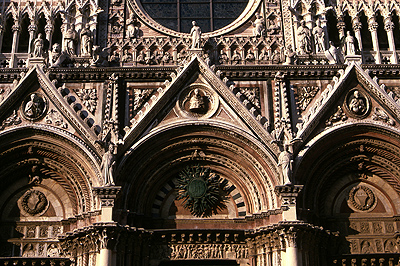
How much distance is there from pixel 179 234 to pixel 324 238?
13.4ft

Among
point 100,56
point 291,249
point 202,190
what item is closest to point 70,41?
point 100,56

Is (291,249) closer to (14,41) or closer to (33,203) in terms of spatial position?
(33,203)

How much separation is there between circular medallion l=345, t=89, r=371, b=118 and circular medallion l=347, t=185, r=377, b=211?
2229 millimetres

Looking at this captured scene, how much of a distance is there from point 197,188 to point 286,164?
9.21 feet

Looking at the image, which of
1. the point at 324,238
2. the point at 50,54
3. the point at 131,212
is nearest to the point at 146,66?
the point at 50,54

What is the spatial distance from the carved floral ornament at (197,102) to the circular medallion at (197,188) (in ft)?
6.39

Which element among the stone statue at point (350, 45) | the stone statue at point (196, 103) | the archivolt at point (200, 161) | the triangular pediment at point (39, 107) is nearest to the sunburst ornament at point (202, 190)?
the archivolt at point (200, 161)

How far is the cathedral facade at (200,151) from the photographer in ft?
58.6

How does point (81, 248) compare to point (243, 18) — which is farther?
point (243, 18)

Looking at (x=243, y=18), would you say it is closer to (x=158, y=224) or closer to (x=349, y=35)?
(x=349, y=35)

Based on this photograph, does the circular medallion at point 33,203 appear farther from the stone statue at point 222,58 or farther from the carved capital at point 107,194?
the stone statue at point 222,58

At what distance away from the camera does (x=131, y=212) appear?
58.6ft

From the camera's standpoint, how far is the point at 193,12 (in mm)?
21766

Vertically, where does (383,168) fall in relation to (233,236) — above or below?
above
